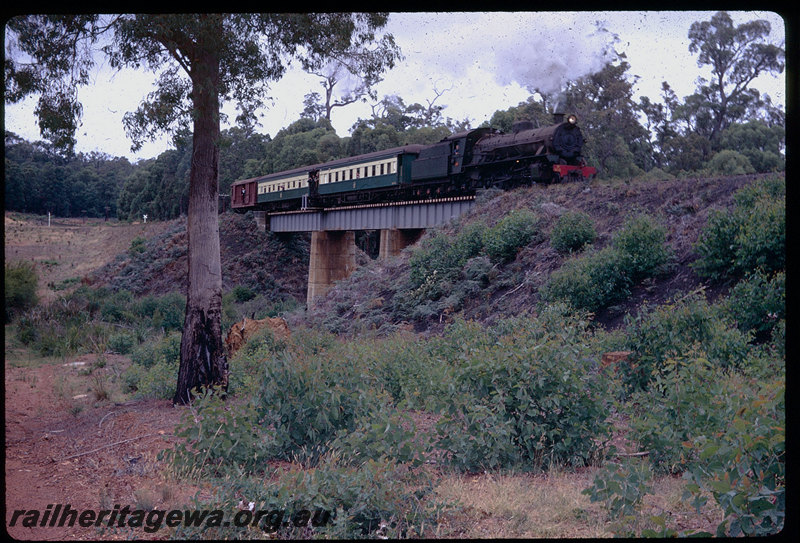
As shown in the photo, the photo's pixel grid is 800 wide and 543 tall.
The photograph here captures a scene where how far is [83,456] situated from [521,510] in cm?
513

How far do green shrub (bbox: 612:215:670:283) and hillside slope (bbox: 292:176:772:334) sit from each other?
0.81 feet

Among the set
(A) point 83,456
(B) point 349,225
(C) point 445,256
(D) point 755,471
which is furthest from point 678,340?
(B) point 349,225

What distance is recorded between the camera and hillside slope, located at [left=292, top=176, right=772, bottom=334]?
13.7 m

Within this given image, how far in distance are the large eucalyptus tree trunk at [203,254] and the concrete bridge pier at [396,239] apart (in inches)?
682

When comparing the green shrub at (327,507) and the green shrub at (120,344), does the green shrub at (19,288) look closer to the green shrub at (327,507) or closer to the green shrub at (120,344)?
the green shrub at (120,344)

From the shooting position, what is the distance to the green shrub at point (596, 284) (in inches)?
533

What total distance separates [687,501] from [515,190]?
1851 centimetres

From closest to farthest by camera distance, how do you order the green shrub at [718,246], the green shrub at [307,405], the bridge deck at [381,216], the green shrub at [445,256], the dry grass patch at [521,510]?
the dry grass patch at [521,510], the green shrub at [307,405], the green shrub at [718,246], the green shrub at [445,256], the bridge deck at [381,216]

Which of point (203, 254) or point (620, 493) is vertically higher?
point (203, 254)

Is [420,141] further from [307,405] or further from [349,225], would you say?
[307,405]

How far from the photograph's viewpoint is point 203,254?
9.77 metres

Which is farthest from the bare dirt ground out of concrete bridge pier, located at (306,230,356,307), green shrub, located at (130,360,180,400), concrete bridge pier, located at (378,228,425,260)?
concrete bridge pier, located at (378,228,425,260)

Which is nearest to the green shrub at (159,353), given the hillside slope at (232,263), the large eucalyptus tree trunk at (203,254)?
the large eucalyptus tree trunk at (203,254)

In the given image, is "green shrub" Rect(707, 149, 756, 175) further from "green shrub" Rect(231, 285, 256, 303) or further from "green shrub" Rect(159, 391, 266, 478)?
"green shrub" Rect(231, 285, 256, 303)
